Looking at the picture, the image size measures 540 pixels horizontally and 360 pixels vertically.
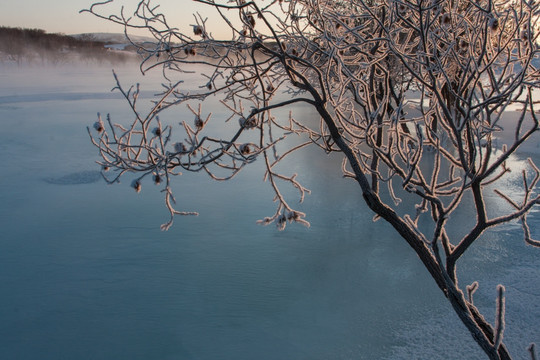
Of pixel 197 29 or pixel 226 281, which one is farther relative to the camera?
pixel 226 281

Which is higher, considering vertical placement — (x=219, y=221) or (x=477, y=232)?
(x=477, y=232)

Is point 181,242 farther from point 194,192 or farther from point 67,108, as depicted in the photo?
point 67,108

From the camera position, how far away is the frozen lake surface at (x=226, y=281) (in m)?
4.43

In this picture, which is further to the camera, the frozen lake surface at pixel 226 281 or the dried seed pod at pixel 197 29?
the frozen lake surface at pixel 226 281

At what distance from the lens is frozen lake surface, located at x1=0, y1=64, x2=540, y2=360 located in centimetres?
443

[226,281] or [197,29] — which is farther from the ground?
[197,29]

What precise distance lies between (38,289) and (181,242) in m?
1.91

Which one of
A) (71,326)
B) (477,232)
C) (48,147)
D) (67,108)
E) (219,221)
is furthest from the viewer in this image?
(67,108)

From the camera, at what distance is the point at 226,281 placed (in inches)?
220

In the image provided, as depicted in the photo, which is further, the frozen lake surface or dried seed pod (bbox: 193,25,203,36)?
the frozen lake surface

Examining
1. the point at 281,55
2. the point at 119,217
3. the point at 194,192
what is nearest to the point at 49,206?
the point at 119,217

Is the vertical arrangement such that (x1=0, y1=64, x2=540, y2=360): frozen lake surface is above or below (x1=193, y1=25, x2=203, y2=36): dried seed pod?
below

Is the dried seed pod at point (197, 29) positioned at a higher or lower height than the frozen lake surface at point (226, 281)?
higher

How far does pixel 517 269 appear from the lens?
573 centimetres
